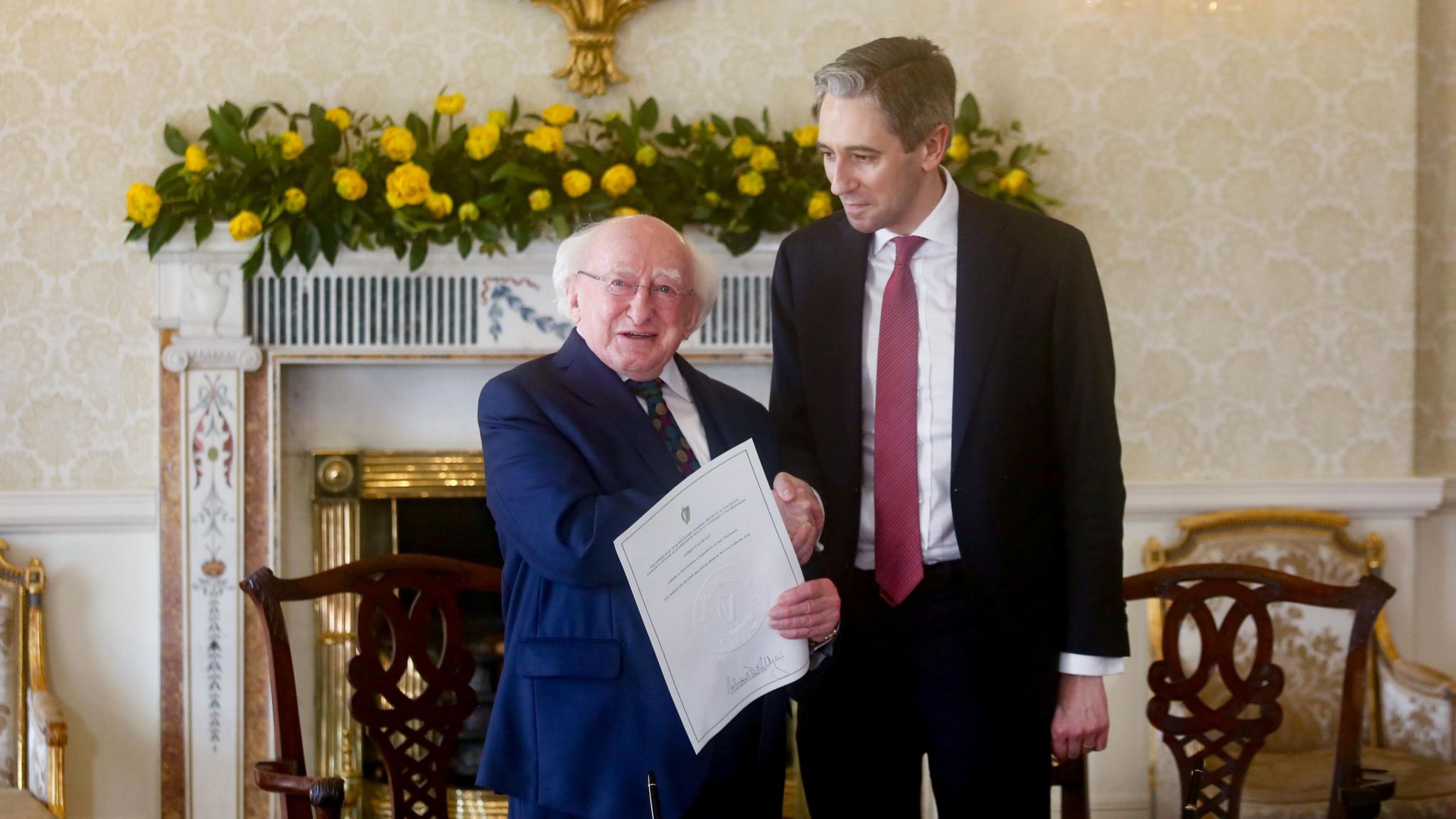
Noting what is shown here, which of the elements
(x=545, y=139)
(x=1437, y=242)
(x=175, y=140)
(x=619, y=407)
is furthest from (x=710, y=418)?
(x=1437, y=242)

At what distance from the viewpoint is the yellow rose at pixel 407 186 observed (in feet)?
9.60

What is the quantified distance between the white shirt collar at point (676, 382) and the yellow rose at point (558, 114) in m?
1.48

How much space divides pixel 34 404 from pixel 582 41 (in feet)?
5.30

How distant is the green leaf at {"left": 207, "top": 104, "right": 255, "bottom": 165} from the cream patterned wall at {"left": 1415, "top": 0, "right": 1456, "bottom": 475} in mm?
3012

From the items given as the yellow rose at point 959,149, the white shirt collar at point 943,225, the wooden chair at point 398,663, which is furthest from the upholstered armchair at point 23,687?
the yellow rose at point 959,149

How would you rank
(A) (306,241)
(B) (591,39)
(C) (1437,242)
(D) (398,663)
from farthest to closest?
1. (C) (1437,242)
2. (B) (591,39)
3. (A) (306,241)
4. (D) (398,663)

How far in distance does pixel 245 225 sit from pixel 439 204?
1.40 ft

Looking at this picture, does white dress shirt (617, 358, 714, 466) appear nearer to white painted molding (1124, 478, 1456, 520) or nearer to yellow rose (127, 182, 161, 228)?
yellow rose (127, 182, 161, 228)

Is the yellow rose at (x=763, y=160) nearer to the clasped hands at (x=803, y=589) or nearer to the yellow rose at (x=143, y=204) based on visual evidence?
the yellow rose at (x=143, y=204)

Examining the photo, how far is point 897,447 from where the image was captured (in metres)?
1.69

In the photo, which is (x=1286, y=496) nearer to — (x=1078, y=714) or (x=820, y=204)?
(x=820, y=204)

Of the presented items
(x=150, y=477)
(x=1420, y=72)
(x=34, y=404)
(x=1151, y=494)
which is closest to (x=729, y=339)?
(x=1151, y=494)

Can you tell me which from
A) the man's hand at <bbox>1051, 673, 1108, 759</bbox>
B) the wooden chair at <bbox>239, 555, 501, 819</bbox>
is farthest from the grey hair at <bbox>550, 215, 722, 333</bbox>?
the man's hand at <bbox>1051, 673, 1108, 759</bbox>

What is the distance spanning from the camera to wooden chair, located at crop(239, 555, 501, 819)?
75.7 inches
